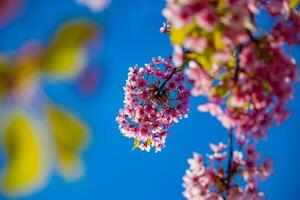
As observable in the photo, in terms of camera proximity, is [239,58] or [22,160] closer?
[22,160]

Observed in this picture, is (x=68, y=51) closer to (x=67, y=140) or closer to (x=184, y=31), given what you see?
(x=67, y=140)

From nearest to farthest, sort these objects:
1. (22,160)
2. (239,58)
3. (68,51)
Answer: (22,160)
(68,51)
(239,58)

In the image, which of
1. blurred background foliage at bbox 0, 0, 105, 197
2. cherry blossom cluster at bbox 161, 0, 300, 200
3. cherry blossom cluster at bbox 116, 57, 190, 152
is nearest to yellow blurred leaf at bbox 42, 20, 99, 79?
blurred background foliage at bbox 0, 0, 105, 197

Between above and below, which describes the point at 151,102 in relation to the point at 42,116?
above

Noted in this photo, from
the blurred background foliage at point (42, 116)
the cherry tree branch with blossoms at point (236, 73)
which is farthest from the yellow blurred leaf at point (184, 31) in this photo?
the blurred background foliage at point (42, 116)

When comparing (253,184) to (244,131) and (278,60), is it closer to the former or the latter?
(244,131)

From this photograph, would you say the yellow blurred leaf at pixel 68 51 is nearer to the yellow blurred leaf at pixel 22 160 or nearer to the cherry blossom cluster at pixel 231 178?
the yellow blurred leaf at pixel 22 160

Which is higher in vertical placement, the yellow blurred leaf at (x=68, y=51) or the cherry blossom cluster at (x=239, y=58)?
the cherry blossom cluster at (x=239, y=58)

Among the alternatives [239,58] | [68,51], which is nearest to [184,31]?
[239,58]
